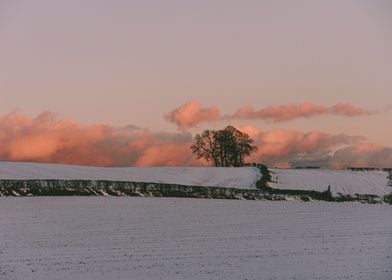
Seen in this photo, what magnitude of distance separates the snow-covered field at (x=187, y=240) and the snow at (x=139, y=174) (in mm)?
9496

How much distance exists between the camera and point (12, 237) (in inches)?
1062

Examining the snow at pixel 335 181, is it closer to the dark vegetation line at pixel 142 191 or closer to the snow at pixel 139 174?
the snow at pixel 139 174

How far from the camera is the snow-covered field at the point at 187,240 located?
21.0 metres

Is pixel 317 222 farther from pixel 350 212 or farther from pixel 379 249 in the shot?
pixel 379 249

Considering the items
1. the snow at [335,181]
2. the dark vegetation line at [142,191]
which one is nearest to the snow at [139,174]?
the snow at [335,181]

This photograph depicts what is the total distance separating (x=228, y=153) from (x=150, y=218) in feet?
151

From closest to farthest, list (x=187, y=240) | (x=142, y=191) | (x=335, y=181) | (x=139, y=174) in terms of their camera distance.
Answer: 1. (x=187, y=240)
2. (x=142, y=191)
3. (x=139, y=174)
4. (x=335, y=181)

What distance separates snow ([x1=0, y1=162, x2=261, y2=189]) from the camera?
4872cm

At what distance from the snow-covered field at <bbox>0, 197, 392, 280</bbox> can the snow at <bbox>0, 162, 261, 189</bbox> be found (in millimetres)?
9496

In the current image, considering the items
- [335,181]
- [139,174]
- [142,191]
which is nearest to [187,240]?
[142,191]

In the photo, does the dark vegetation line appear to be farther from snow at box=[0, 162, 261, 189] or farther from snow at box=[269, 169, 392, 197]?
snow at box=[0, 162, 261, 189]

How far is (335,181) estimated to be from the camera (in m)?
57.5

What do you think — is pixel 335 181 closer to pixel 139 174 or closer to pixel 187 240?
pixel 139 174

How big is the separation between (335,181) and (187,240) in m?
32.8
